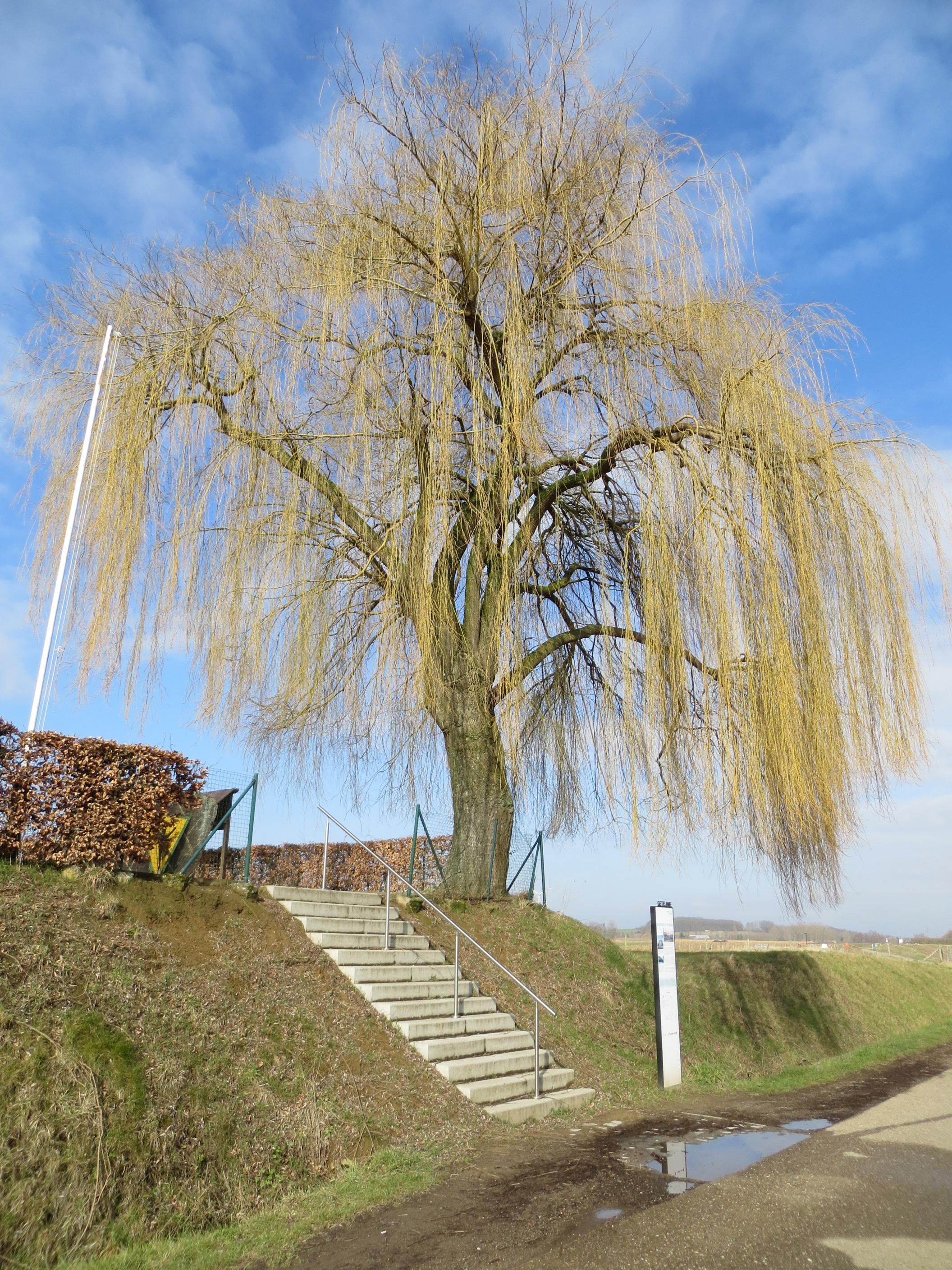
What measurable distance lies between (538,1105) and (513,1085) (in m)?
0.35

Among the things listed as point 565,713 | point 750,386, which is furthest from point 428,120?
point 565,713

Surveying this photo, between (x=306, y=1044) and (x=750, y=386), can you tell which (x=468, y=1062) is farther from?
(x=750, y=386)

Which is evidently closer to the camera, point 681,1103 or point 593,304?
point 681,1103

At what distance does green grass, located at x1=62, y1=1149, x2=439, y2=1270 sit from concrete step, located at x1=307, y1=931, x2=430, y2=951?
283 centimetres

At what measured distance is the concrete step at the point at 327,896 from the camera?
897 centimetres

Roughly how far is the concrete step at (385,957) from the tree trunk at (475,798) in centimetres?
149

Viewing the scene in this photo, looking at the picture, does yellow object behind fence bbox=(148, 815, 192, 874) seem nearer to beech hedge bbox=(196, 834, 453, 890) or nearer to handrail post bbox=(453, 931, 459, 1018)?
handrail post bbox=(453, 931, 459, 1018)

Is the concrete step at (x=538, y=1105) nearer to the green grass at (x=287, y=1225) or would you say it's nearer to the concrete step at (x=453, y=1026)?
the concrete step at (x=453, y=1026)

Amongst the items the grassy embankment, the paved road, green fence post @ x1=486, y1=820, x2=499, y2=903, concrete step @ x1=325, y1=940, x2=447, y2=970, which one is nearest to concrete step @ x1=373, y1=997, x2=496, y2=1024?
the grassy embankment

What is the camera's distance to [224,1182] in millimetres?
4891

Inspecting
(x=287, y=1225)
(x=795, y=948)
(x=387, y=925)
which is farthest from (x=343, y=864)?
(x=795, y=948)

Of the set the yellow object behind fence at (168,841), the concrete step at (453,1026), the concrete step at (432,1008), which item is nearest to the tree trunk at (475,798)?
the concrete step at (432,1008)

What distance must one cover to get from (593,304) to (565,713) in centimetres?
512

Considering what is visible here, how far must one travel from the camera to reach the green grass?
4074 millimetres
